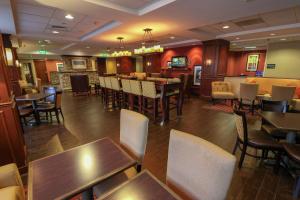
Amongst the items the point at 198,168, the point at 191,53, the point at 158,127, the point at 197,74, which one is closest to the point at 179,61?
the point at 191,53

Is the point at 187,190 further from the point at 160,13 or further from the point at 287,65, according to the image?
the point at 287,65

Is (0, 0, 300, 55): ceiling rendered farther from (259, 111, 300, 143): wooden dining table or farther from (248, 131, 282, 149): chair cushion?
(248, 131, 282, 149): chair cushion

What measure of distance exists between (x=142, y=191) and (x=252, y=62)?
13023 mm

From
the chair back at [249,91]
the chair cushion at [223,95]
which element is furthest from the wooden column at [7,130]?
the chair cushion at [223,95]

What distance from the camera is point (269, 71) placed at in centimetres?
717

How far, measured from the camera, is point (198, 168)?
3.29ft

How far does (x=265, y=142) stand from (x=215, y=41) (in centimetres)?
554

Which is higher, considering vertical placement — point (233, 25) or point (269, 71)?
point (233, 25)

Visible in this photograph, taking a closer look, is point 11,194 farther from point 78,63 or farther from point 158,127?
point 78,63

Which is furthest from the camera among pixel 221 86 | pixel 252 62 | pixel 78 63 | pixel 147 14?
pixel 78 63

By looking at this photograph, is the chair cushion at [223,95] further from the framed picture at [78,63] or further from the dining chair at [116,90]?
the framed picture at [78,63]

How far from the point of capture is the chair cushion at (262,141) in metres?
1.95

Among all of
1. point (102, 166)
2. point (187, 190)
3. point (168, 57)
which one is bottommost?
point (187, 190)

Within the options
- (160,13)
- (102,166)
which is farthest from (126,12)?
(102,166)
